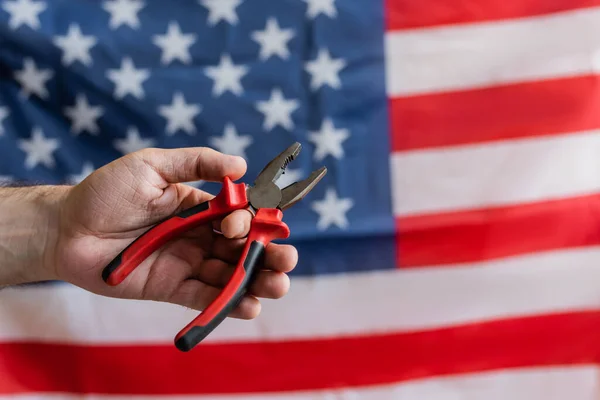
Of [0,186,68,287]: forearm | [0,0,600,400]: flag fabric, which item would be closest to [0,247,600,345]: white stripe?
[0,0,600,400]: flag fabric

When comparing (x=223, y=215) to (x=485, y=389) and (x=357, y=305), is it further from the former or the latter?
(x=485, y=389)

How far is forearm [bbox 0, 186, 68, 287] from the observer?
Result: 0.83 metres

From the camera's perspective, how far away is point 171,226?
715 millimetres

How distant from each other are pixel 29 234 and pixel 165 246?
192mm

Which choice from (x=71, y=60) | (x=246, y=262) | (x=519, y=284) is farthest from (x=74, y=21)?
(x=519, y=284)

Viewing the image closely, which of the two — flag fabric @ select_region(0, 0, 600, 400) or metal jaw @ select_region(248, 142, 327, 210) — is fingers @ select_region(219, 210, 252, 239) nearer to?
metal jaw @ select_region(248, 142, 327, 210)

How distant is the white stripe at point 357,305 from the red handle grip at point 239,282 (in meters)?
0.27

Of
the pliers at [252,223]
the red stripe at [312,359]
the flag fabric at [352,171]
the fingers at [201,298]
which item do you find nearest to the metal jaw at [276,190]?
the pliers at [252,223]

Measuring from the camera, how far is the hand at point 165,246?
737 millimetres

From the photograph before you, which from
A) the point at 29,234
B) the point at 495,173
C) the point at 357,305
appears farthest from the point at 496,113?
the point at 29,234

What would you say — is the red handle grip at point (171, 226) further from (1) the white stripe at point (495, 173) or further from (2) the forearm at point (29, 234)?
(1) the white stripe at point (495, 173)

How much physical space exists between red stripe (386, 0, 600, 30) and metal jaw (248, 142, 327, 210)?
36cm

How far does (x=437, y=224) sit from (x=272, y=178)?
333 millimetres

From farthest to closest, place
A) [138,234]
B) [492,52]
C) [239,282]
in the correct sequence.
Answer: [492,52]
[138,234]
[239,282]
